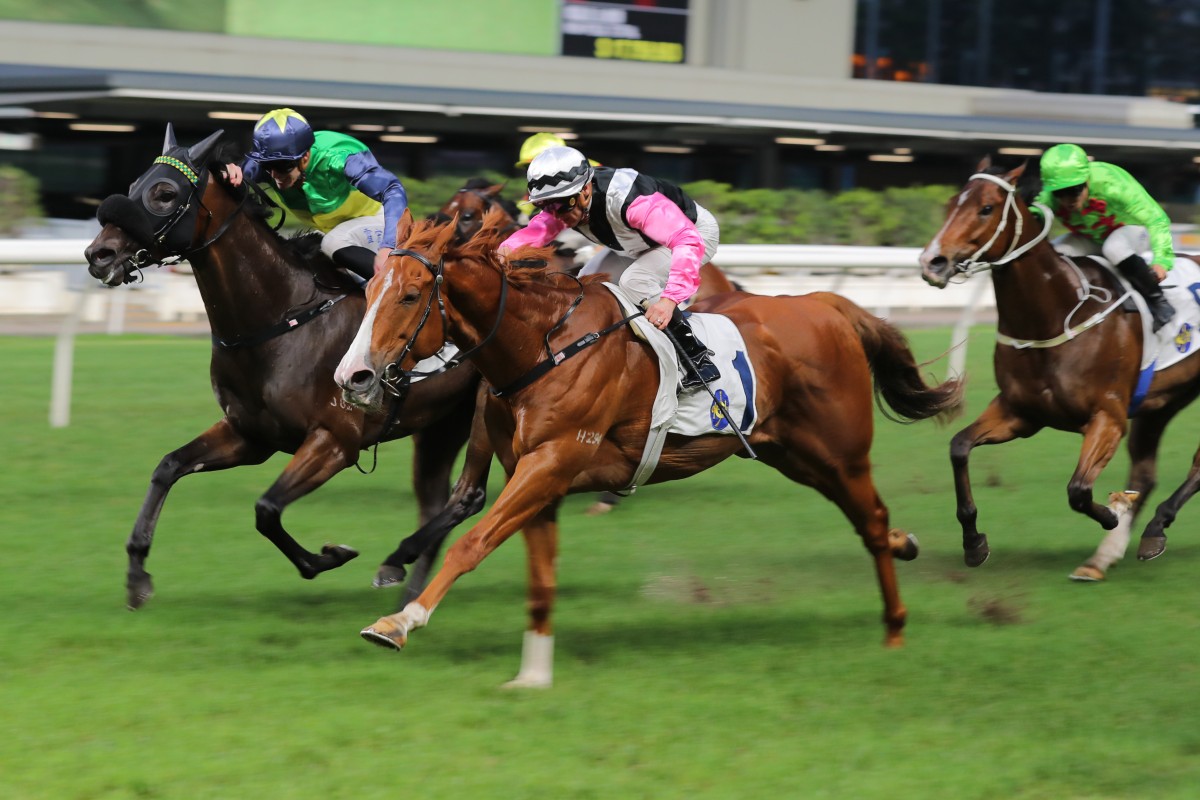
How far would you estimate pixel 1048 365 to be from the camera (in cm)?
605

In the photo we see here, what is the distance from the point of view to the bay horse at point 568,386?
4.03m

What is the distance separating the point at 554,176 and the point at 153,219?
4.71 ft

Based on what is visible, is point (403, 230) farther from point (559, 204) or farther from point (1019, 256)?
point (1019, 256)

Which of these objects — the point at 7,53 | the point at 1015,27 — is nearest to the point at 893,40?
the point at 1015,27

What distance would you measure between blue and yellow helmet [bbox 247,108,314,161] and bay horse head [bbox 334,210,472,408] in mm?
1283

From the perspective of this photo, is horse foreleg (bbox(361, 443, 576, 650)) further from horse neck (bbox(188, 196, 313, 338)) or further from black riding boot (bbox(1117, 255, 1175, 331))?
black riding boot (bbox(1117, 255, 1175, 331))

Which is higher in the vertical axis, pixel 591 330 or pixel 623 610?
pixel 591 330

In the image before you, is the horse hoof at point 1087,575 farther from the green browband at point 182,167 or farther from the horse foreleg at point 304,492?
the green browband at point 182,167

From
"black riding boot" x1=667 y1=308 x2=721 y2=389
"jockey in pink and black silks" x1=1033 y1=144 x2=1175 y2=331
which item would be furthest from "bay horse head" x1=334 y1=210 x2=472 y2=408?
"jockey in pink and black silks" x1=1033 y1=144 x2=1175 y2=331

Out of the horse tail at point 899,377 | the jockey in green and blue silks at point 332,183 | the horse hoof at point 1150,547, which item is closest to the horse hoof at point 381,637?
the jockey in green and blue silks at point 332,183

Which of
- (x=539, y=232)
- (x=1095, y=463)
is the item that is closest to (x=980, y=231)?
(x=1095, y=463)

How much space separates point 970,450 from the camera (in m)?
5.96

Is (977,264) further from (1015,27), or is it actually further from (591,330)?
(1015,27)

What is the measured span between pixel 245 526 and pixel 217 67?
1426cm
